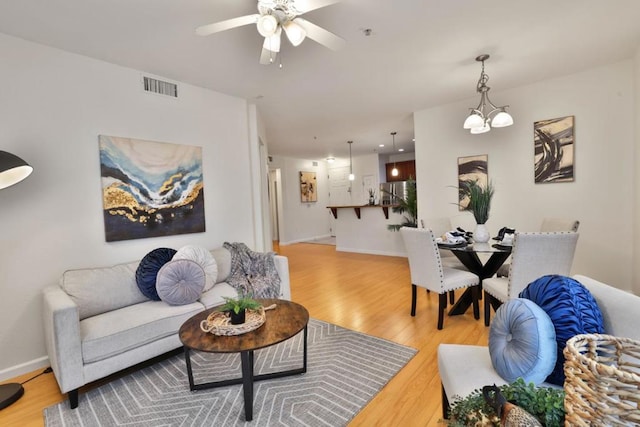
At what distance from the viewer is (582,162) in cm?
350

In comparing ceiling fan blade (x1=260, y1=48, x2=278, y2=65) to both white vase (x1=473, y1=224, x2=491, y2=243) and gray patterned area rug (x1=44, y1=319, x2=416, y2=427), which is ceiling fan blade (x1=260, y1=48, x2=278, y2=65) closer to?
gray patterned area rug (x1=44, y1=319, x2=416, y2=427)

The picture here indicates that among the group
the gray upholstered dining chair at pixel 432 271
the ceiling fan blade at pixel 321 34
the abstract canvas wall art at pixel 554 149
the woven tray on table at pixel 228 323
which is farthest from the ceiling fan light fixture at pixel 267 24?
the abstract canvas wall art at pixel 554 149

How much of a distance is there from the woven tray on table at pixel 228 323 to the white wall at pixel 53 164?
5.24ft

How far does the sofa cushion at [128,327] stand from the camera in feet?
6.38

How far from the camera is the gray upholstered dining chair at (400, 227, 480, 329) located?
8.91ft

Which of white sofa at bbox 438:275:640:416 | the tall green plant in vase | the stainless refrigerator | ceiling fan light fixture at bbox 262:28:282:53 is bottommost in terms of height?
white sofa at bbox 438:275:640:416

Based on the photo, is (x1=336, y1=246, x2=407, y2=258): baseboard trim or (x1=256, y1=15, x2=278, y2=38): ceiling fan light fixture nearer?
(x1=256, y1=15, x2=278, y2=38): ceiling fan light fixture

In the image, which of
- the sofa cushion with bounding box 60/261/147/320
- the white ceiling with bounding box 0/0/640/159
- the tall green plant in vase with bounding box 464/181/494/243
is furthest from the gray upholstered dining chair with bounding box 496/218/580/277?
the sofa cushion with bounding box 60/261/147/320

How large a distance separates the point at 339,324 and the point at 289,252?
4.45 meters

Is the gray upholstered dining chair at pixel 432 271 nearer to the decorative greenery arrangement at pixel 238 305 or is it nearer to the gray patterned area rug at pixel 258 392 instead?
the gray patterned area rug at pixel 258 392

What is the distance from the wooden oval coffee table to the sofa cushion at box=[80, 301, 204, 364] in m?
0.39

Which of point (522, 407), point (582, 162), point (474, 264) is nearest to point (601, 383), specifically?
point (522, 407)

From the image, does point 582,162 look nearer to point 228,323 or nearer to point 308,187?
point 228,323

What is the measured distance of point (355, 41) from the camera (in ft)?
8.52
